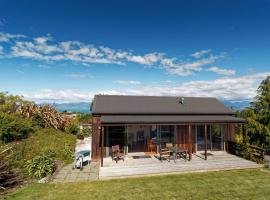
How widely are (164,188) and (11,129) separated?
38.7ft

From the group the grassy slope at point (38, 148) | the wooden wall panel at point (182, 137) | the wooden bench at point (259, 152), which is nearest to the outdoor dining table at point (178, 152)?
the wooden wall panel at point (182, 137)

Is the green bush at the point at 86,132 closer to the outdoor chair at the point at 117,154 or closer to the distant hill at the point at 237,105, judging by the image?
the outdoor chair at the point at 117,154

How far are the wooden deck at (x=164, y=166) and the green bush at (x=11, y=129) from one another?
684cm

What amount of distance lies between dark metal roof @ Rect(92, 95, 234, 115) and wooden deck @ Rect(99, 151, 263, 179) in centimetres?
341

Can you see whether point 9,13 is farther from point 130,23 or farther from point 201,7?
point 201,7

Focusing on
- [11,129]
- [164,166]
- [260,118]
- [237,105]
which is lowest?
[164,166]

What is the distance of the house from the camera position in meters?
13.4

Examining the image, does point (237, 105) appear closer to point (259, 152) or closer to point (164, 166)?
point (259, 152)

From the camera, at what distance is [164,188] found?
28.2 ft

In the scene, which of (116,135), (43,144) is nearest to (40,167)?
(43,144)

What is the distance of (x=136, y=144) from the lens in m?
14.7

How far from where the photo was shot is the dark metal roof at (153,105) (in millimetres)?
14727

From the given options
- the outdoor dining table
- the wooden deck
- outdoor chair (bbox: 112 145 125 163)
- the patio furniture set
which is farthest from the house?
the wooden deck

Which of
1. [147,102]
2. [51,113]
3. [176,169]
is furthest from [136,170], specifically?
[51,113]
